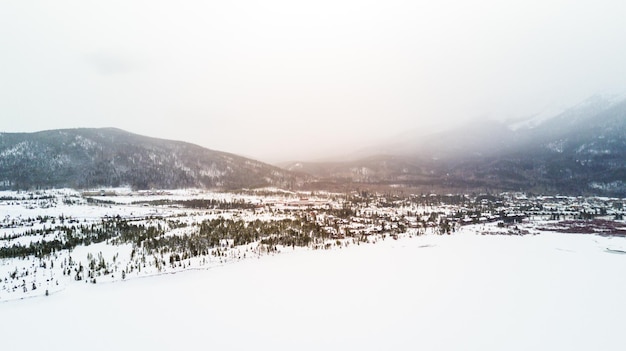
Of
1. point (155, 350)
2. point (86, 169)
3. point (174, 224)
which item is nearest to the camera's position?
point (155, 350)

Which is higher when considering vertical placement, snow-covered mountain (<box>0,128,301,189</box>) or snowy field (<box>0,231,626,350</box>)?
snow-covered mountain (<box>0,128,301,189</box>)

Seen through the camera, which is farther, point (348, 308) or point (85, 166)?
point (85, 166)

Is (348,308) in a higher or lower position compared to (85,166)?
lower

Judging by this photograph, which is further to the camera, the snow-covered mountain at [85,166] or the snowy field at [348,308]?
the snow-covered mountain at [85,166]

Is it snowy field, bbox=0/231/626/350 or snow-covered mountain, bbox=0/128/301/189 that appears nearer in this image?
snowy field, bbox=0/231/626/350

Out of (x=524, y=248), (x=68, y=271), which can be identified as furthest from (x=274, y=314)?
(x=524, y=248)

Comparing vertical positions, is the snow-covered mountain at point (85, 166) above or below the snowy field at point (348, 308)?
above

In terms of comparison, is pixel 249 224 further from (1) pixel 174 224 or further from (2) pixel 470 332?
(2) pixel 470 332

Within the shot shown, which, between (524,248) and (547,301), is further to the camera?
(524,248)
